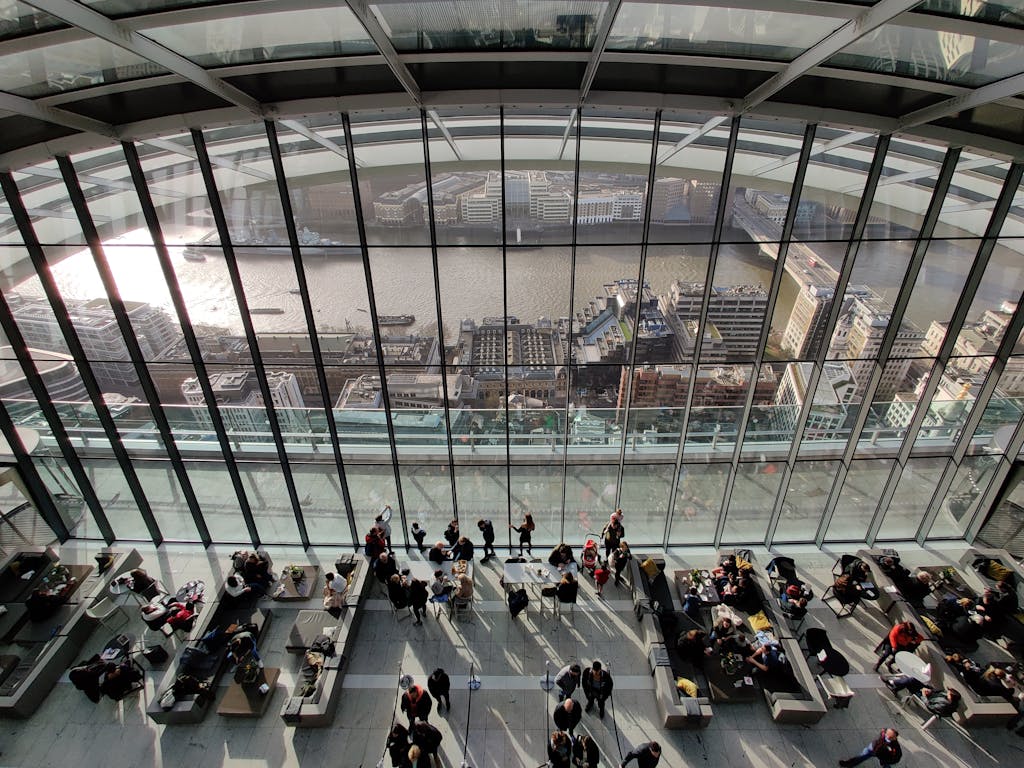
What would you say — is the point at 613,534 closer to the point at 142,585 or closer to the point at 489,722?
the point at 489,722

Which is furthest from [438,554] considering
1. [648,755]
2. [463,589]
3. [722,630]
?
[722,630]

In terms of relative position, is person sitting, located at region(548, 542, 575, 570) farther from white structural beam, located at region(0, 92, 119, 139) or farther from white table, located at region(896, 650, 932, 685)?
white structural beam, located at region(0, 92, 119, 139)

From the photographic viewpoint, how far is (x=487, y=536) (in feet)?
39.2

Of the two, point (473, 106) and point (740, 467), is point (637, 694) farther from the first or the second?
point (473, 106)

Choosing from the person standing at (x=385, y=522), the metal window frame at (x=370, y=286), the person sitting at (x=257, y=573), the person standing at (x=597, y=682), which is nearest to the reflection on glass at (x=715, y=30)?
the metal window frame at (x=370, y=286)

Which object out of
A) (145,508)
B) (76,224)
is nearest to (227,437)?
(145,508)

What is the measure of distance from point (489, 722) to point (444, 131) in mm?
10401

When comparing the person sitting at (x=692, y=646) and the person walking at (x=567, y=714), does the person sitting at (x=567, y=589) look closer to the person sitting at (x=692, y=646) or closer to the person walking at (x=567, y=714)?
the person sitting at (x=692, y=646)

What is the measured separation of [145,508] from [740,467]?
14104 millimetres

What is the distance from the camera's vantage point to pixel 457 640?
1055cm

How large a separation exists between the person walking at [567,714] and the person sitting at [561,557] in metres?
3.02

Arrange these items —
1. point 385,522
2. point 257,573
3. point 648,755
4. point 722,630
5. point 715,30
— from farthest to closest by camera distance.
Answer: point 385,522 < point 257,573 < point 722,630 < point 648,755 < point 715,30

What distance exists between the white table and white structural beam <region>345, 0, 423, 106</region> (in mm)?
12639

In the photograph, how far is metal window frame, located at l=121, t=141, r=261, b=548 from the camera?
362 inches
